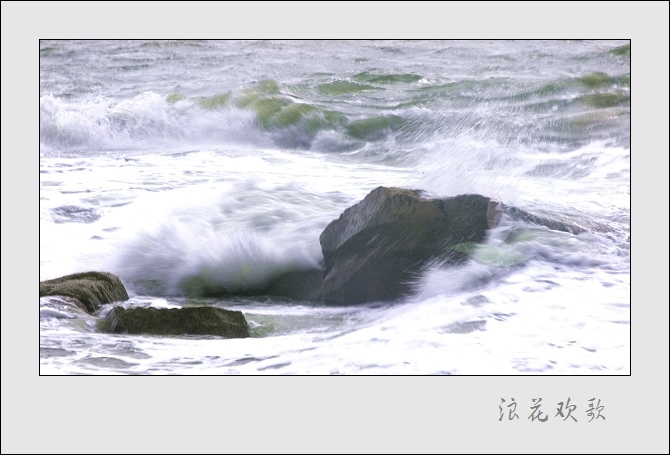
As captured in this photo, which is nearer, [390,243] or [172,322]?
[172,322]

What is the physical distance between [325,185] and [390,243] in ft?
5.23

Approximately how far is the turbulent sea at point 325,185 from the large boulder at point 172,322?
7cm

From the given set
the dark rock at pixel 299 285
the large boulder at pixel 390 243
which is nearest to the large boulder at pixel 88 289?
the dark rock at pixel 299 285

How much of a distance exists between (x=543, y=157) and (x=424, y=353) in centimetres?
318

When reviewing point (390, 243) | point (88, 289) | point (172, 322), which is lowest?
point (172, 322)

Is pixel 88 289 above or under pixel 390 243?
under

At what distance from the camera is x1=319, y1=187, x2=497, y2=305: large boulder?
13.3 feet

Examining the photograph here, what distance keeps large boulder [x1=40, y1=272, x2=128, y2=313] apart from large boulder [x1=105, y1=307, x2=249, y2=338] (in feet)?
0.69

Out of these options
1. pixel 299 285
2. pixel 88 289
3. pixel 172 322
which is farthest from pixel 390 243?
pixel 88 289

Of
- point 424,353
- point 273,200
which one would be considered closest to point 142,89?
point 273,200

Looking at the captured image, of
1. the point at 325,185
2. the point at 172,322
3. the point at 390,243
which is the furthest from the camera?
the point at 325,185

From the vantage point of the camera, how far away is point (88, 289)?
3.89 meters

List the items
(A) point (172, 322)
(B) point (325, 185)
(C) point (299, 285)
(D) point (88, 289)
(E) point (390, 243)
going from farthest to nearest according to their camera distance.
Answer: (B) point (325, 185) → (C) point (299, 285) → (E) point (390, 243) → (D) point (88, 289) → (A) point (172, 322)

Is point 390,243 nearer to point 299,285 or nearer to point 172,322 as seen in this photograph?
point 299,285
